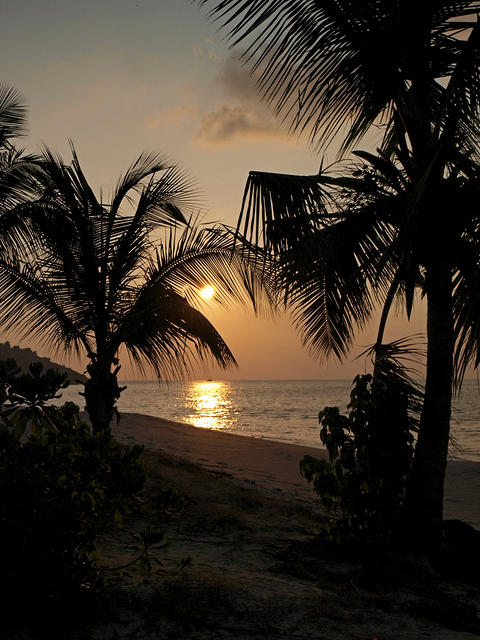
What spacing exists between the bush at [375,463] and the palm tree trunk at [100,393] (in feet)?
12.8

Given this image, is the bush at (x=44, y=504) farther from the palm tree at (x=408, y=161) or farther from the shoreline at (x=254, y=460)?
the shoreline at (x=254, y=460)

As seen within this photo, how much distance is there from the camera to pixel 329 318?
21.0 feet

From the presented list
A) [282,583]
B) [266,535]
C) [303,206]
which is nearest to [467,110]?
[303,206]

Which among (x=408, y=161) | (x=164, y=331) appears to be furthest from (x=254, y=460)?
(x=408, y=161)

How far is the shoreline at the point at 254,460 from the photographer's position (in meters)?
12.2

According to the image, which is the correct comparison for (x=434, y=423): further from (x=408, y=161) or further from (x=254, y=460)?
(x=254, y=460)

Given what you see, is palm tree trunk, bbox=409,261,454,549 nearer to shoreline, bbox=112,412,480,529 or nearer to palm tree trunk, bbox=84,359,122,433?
shoreline, bbox=112,412,480,529

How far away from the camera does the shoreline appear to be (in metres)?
12.2

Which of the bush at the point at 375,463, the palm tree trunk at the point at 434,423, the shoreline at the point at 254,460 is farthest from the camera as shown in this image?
the shoreline at the point at 254,460

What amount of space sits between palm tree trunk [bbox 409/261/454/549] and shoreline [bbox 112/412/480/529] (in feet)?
15.4

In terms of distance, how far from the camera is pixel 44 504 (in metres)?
3.36

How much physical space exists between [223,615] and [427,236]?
11.6 ft

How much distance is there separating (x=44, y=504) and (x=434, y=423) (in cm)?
377

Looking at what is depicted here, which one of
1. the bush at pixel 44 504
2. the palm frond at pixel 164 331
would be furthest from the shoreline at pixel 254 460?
the bush at pixel 44 504
